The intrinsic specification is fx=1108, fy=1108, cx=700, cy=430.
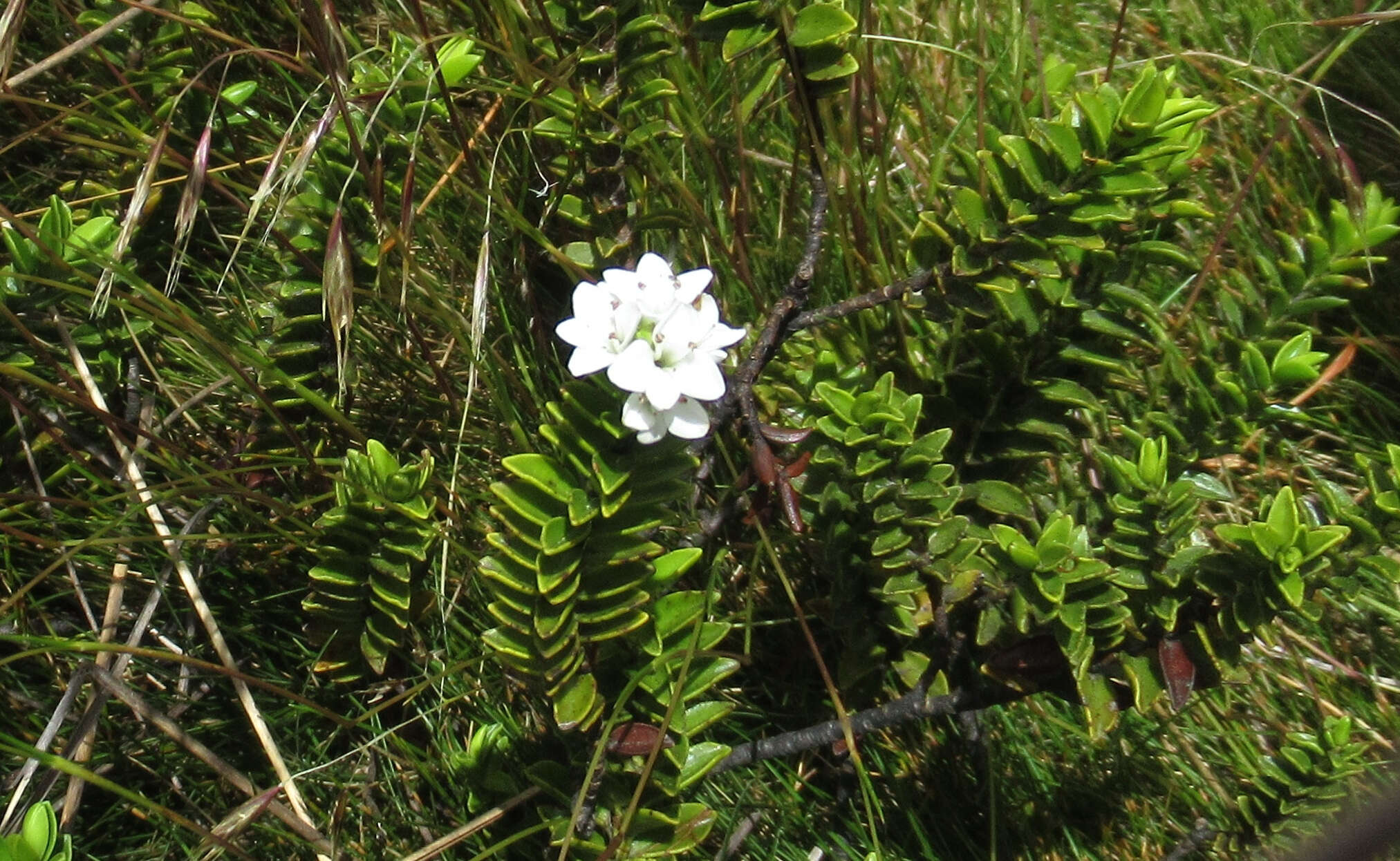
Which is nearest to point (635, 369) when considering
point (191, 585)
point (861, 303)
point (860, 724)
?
point (861, 303)

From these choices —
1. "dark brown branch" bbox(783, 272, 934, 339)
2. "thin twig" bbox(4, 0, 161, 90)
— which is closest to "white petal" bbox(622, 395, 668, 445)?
"dark brown branch" bbox(783, 272, 934, 339)

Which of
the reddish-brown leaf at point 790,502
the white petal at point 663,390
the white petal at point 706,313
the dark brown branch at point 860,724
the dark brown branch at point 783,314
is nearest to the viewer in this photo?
the white petal at point 663,390

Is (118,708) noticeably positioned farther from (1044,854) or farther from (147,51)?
(1044,854)

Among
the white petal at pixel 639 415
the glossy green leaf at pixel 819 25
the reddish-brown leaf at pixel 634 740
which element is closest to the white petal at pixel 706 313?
the white petal at pixel 639 415

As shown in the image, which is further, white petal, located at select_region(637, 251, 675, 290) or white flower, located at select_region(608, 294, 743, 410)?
white petal, located at select_region(637, 251, 675, 290)

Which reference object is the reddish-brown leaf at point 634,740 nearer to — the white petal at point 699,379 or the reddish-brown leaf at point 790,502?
the reddish-brown leaf at point 790,502

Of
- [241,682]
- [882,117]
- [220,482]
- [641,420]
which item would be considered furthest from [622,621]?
[882,117]

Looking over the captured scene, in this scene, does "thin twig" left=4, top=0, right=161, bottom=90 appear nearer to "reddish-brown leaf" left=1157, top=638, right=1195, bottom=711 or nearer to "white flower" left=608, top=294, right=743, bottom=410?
"white flower" left=608, top=294, right=743, bottom=410
